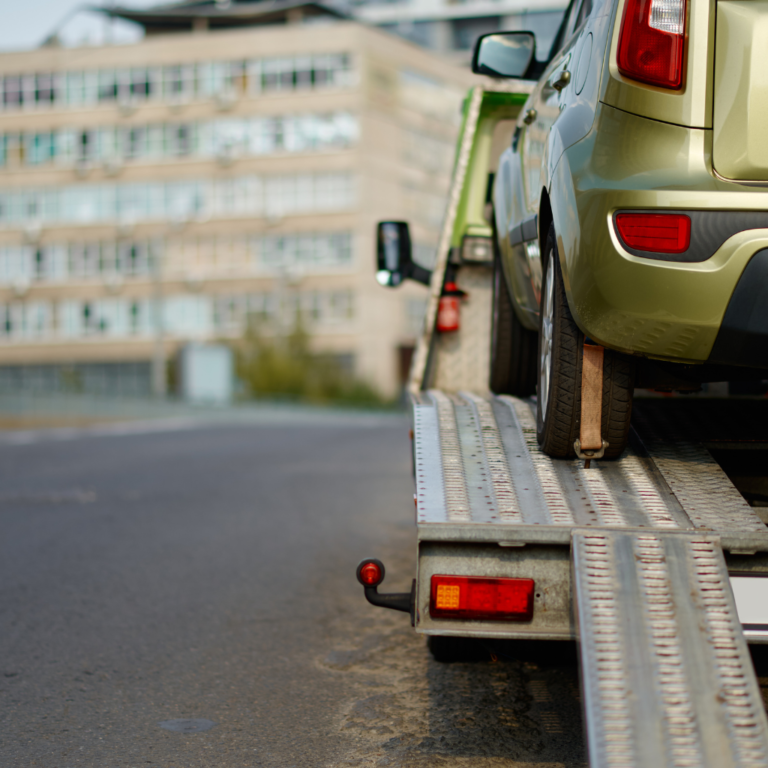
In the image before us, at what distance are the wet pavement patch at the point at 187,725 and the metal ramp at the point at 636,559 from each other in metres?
1.15

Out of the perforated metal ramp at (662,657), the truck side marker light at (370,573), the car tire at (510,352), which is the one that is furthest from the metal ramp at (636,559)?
the car tire at (510,352)

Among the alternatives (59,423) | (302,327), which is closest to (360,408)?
(302,327)

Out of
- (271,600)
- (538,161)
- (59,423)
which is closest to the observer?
(538,161)

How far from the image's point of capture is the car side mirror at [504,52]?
4906 mm

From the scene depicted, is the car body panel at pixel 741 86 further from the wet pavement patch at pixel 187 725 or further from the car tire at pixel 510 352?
the wet pavement patch at pixel 187 725

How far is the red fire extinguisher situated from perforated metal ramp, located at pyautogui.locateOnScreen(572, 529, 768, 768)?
9.43 ft

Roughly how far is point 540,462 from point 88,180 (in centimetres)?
6080

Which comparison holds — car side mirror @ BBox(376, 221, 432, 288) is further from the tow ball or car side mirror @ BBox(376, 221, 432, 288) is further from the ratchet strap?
the tow ball

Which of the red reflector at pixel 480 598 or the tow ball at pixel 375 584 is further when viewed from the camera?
the tow ball at pixel 375 584

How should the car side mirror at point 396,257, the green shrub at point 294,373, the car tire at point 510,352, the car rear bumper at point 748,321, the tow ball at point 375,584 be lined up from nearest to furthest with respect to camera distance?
the car rear bumper at point 748,321
the tow ball at point 375,584
the car tire at point 510,352
the car side mirror at point 396,257
the green shrub at point 294,373

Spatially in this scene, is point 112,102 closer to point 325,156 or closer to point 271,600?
point 325,156

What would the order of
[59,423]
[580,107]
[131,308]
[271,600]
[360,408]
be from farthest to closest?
[131,308] < [360,408] < [59,423] < [271,600] < [580,107]

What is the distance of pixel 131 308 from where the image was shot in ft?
198

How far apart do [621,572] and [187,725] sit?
175 centimetres
